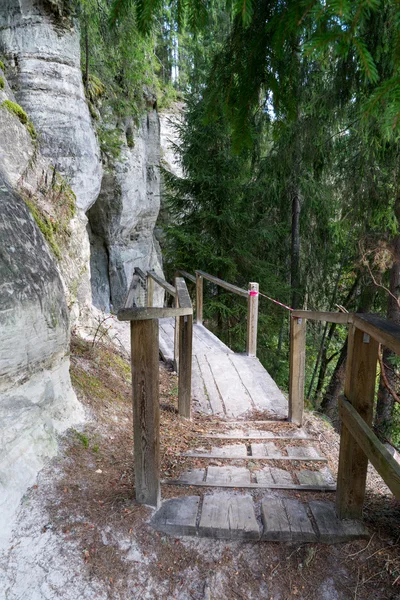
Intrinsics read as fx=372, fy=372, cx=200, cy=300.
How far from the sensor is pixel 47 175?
432 centimetres

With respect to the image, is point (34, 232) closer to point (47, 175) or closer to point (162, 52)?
point (47, 175)

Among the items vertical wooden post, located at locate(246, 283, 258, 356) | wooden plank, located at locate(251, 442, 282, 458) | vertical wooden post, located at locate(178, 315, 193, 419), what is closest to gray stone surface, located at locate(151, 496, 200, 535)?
wooden plank, located at locate(251, 442, 282, 458)

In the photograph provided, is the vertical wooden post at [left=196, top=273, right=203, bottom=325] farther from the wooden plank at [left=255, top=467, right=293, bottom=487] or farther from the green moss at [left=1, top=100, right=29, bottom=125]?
the wooden plank at [left=255, top=467, right=293, bottom=487]

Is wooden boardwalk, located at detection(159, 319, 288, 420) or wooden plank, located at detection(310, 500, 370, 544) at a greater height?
wooden plank, located at detection(310, 500, 370, 544)

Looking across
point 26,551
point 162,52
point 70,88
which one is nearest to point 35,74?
point 70,88

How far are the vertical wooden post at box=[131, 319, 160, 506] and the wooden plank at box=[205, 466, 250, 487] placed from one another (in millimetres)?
521

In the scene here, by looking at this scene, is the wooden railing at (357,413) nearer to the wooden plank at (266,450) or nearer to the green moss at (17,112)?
the wooden plank at (266,450)

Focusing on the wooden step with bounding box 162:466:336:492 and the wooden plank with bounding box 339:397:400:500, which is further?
the wooden step with bounding box 162:466:336:492

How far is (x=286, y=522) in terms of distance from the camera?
209 centimetres

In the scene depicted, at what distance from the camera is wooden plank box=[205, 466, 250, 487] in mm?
2580

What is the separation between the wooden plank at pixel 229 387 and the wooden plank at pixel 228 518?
6.37 ft

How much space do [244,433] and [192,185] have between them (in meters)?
7.91

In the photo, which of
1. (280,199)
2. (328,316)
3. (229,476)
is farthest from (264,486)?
(280,199)

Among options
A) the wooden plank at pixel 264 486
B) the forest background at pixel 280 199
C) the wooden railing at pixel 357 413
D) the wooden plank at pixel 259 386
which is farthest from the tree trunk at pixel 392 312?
the wooden railing at pixel 357 413
